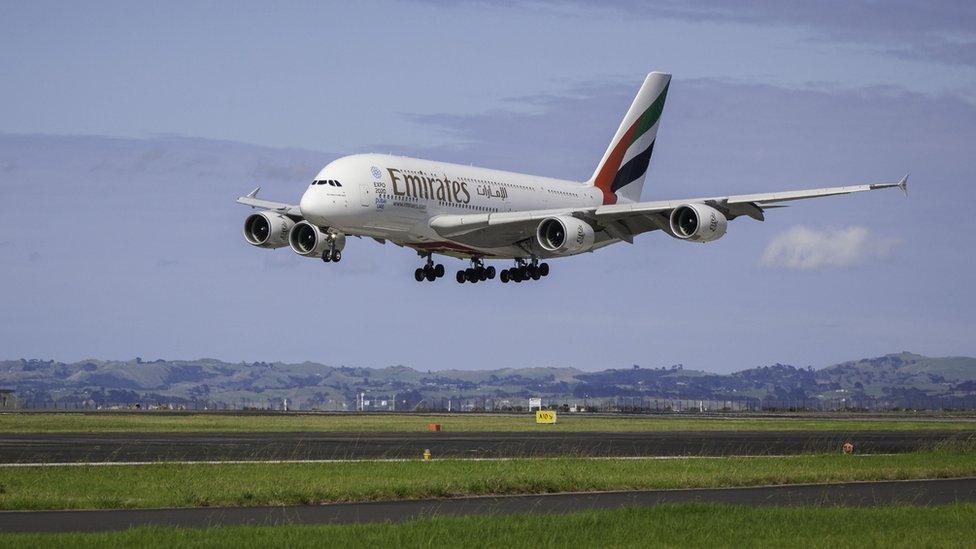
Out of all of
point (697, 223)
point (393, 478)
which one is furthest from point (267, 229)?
point (393, 478)

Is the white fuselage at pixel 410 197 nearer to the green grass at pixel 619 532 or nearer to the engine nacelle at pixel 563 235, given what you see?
the engine nacelle at pixel 563 235

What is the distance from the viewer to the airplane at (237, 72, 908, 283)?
208 ft

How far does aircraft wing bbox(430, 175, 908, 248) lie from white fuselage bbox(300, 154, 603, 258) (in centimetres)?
85

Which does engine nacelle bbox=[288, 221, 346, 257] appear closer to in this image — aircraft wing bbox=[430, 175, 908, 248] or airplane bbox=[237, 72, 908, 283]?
airplane bbox=[237, 72, 908, 283]

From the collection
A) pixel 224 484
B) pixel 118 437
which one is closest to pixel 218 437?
pixel 118 437

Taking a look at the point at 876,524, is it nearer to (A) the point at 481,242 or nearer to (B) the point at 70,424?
(A) the point at 481,242

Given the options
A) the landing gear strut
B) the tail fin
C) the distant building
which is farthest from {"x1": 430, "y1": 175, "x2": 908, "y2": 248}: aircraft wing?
the distant building

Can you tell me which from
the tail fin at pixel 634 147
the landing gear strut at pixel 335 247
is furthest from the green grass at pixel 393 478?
the tail fin at pixel 634 147

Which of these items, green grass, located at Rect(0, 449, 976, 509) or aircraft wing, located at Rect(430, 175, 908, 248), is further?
aircraft wing, located at Rect(430, 175, 908, 248)

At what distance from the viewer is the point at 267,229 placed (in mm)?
70688

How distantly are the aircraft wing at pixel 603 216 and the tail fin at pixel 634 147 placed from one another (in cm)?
1326

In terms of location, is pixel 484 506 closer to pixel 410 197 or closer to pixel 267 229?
pixel 410 197

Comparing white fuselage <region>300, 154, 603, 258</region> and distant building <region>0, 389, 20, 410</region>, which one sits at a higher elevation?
white fuselage <region>300, 154, 603, 258</region>

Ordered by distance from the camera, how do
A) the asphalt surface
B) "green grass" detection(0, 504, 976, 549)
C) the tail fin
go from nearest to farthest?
"green grass" detection(0, 504, 976, 549), the asphalt surface, the tail fin
